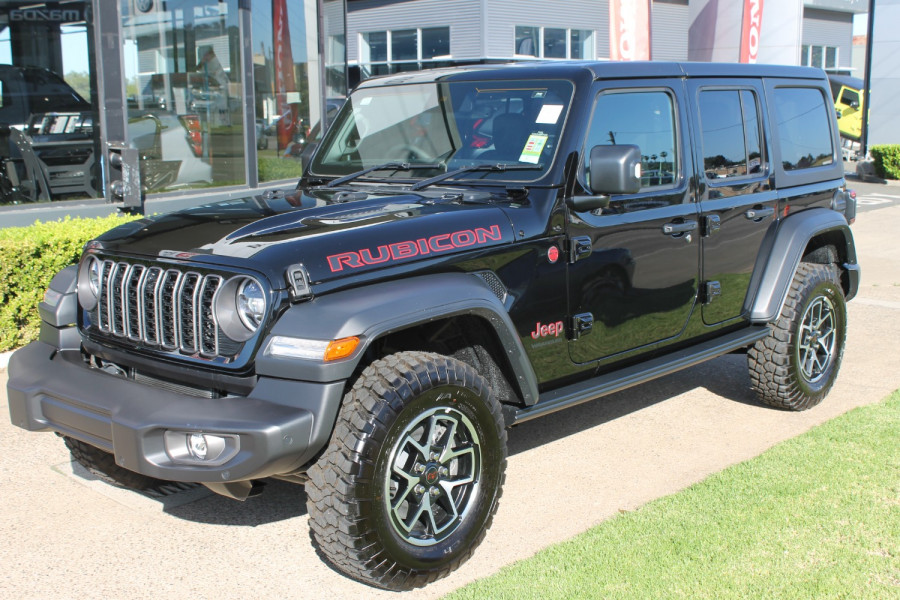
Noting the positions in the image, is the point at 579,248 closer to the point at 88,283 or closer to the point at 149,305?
the point at 149,305

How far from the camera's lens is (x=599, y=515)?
13.6 ft

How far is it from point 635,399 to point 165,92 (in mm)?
7011

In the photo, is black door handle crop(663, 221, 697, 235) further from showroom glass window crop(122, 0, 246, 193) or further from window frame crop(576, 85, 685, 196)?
showroom glass window crop(122, 0, 246, 193)

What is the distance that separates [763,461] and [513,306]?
1737 mm

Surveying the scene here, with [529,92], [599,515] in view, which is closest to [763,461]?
[599,515]

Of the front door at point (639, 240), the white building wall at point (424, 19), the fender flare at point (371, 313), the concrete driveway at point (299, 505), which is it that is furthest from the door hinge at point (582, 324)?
the white building wall at point (424, 19)

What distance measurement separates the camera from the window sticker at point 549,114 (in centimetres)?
420

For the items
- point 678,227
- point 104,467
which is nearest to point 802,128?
point 678,227

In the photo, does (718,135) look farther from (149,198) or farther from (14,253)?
(149,198)

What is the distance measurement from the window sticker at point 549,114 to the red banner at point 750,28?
12252 millimetres

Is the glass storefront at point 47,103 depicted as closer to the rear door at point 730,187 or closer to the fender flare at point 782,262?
the rear door at point 730,187

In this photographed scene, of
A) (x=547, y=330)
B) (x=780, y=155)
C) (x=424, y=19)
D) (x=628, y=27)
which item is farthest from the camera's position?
(x=424, y=19)

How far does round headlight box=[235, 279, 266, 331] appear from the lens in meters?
3.27

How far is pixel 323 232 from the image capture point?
350 cm
